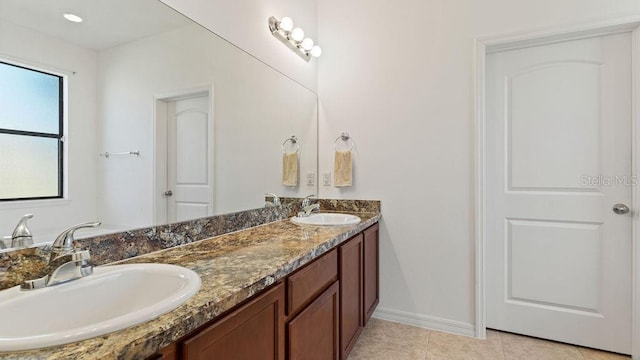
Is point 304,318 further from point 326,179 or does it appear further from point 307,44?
point 307,44

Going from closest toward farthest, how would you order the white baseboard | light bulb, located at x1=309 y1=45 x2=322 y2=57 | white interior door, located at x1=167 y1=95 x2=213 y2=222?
white interior door, located at x1=167 y1=95 x2=213 y2=222 < the white baseboard < light bulb, located at x1=309 y1=45 x2=322 y2=57

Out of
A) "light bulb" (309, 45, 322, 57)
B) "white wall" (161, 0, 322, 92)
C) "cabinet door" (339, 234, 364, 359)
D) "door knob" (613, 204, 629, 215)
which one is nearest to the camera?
"white wall" (161, 0, 322, 92)

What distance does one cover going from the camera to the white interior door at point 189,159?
1.35 meters

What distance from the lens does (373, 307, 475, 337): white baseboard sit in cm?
210

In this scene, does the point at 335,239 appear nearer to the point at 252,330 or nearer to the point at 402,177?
the point at 252,330

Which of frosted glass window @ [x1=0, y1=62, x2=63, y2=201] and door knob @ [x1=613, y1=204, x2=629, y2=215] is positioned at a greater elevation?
frosted glass window @ [x1=0, y1=62, x2=63, y2=201]

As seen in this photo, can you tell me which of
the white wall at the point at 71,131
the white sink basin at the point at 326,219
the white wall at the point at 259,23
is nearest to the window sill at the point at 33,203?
the white wall at the point at 71,131

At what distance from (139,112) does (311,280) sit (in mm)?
939

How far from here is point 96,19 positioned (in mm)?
1049

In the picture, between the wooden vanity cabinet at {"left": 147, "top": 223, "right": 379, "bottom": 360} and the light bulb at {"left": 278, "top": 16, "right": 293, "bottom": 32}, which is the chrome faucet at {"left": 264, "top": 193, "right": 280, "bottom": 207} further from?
the light bulb at {"left": 278, "top": 16, "right": 293, "bottom": 32}

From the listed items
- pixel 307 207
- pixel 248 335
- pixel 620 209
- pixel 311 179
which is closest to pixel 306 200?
pixel 307 207

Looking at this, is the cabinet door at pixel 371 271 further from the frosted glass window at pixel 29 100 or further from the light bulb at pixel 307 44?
the frosted glass window at pixel 29 100

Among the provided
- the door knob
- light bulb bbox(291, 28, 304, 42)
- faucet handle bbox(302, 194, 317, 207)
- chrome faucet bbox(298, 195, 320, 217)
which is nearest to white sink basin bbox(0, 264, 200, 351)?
chrome faucet bbox(298, 195, 320, 217)

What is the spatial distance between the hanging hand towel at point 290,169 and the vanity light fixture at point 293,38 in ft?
2.48
